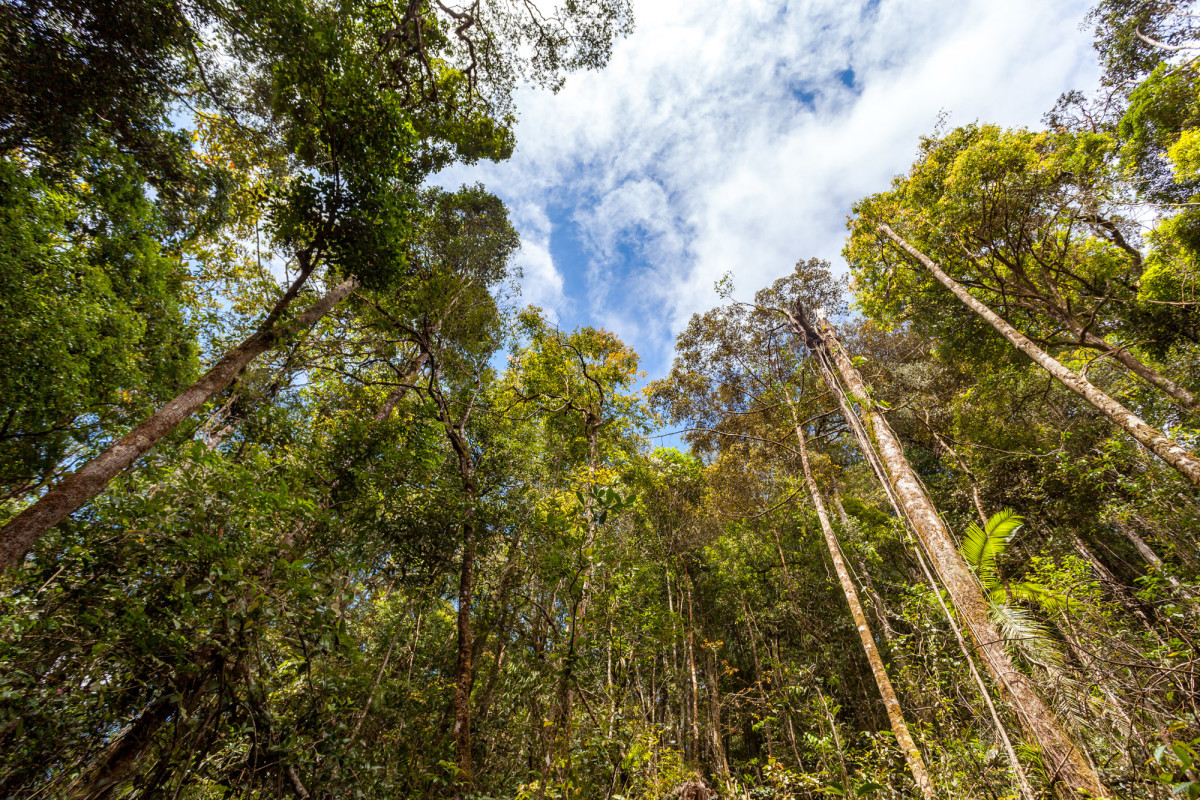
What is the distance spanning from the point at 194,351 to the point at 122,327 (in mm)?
1343

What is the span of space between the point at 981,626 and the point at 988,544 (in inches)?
35.5

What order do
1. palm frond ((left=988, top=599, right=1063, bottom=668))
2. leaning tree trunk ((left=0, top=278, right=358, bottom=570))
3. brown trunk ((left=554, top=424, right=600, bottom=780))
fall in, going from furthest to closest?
1. brown trunk ((left=554, top=424, right=600, bottom=780))
2. leaning tree trunk ((left=0, top=278, right=358, bottom=570))
3. palm frond ((left=988, top=599, right=1063, bottom=668))

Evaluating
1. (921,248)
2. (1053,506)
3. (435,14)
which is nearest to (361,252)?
(435,14)

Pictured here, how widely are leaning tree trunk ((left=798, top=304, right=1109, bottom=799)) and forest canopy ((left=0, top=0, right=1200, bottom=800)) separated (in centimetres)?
3

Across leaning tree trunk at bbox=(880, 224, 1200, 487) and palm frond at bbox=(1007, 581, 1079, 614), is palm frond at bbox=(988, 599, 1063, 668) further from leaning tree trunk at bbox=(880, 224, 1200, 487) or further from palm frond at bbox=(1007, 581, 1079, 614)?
leaning tree trunk at bbox=(880, 224, 1200, 487)

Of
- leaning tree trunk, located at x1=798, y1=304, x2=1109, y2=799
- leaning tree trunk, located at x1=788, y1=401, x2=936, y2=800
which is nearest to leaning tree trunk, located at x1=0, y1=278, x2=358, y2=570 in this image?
leaning tree trunk, located at x1=798, y1=304, x2=1109, y2=799

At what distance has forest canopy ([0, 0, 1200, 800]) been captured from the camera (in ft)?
8.56

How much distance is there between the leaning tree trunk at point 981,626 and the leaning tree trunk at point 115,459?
7.11m

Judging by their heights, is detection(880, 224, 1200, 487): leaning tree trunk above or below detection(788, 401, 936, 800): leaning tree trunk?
above

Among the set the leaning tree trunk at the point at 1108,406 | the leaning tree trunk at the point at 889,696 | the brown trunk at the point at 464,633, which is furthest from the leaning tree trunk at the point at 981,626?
the brown trunk at the point at 464,633

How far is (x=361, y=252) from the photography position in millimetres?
5320

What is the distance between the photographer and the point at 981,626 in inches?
118

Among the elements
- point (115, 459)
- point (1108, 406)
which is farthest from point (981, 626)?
point (115, 459)

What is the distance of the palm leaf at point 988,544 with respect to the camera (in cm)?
346
